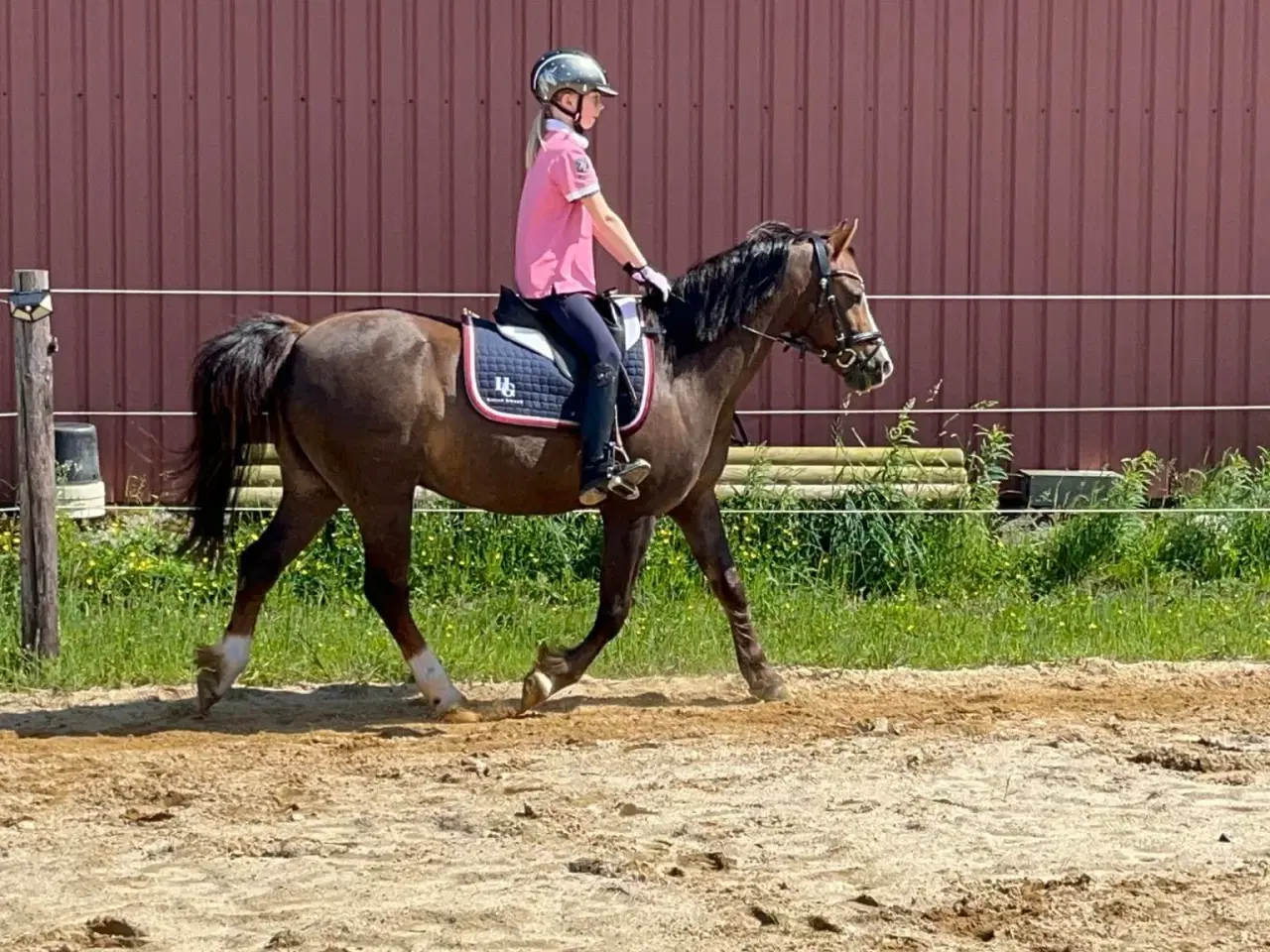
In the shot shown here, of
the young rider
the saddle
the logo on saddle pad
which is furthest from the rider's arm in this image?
the logo on saddle pad

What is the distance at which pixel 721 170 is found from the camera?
39.1 feet

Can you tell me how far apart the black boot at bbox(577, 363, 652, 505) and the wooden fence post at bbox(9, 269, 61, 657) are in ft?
8.60

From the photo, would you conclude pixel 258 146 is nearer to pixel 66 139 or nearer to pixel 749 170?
pixel 66 139

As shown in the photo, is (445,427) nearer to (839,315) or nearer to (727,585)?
(727,585)

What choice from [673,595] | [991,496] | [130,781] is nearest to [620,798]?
[130,781]

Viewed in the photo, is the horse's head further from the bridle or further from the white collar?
the white collar

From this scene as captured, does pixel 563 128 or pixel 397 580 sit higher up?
pixel 563 128

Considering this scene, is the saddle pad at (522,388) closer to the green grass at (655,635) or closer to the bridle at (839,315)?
the bridle at (839,315)

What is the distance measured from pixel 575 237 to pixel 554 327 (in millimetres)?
384

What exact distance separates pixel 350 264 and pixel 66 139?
183 cm

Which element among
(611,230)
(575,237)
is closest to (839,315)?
(611,230)

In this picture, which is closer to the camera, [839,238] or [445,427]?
[445,427]

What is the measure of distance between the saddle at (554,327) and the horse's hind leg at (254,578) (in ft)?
3.44

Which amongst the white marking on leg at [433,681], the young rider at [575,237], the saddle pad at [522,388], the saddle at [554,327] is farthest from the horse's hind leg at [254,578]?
the young rider at [575,237]
